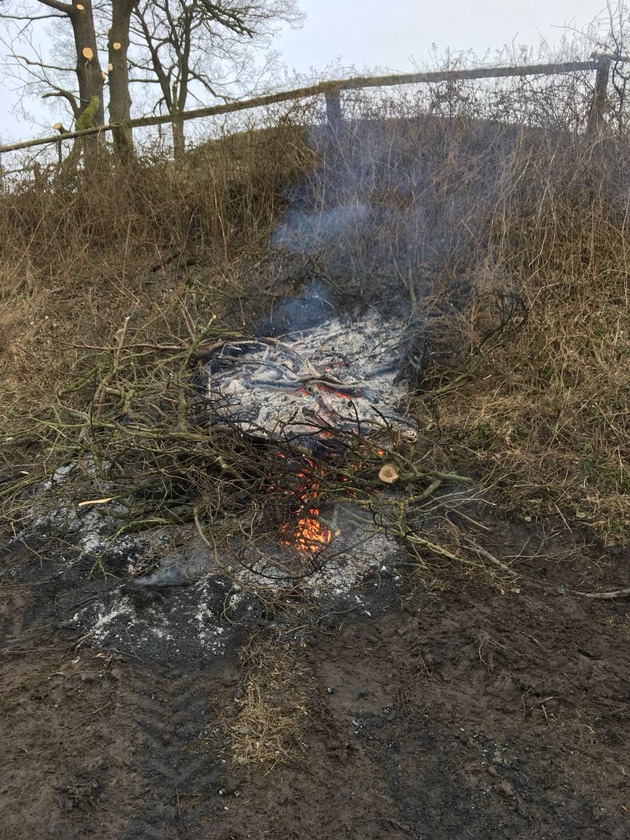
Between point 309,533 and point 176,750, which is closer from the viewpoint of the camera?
point 176,750

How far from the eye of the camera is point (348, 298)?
660cm

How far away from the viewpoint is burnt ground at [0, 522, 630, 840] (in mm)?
2387

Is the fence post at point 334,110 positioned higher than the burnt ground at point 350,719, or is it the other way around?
the fence post at point 334,110

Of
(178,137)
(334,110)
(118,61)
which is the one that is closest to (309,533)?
(334,110)

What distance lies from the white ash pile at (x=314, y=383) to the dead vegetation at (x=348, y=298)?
0.19 meters

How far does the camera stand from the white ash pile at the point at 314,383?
14.9 ft

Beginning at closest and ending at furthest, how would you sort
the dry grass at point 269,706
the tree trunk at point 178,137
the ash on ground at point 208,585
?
the dry grass at point 269,706
the ash on ground at point 208,585
the tree trunk at point 178,137

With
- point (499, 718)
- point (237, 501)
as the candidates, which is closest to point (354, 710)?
point (499, 718)

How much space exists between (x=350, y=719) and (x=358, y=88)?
811 centimetres

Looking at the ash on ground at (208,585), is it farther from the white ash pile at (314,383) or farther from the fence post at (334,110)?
the fence post at (334,110)

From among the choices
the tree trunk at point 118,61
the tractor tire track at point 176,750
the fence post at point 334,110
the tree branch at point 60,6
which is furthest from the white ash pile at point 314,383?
the tree branch at point 60,6

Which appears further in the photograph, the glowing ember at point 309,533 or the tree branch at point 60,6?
the tree branch at point 60,6

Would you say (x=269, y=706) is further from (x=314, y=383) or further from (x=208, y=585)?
(x=314, y=383)

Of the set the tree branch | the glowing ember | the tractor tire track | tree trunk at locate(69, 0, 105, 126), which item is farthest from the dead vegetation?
the tree branch
